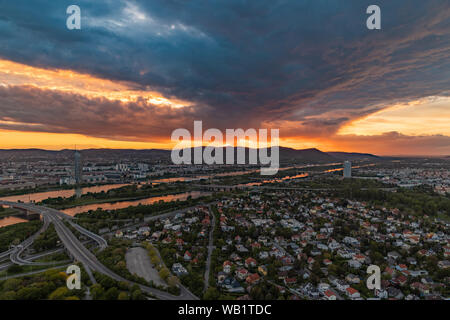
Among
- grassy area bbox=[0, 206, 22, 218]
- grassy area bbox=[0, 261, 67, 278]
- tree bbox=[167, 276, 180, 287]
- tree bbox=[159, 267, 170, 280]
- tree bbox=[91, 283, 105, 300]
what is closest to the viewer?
tree bbox=[91, 283, 105, 300]

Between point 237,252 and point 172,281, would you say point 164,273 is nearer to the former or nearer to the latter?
point 172,281

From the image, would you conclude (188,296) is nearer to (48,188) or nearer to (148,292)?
(148,292)

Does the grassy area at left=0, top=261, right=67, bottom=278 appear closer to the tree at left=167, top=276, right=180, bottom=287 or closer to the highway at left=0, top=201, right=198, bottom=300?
the highway at left=0, top=201, right=198, bottom=300

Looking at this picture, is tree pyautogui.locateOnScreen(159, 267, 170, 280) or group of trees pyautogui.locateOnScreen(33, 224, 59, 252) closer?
tree pyautogui.locateOnScreen(159, 267, 170, 280)

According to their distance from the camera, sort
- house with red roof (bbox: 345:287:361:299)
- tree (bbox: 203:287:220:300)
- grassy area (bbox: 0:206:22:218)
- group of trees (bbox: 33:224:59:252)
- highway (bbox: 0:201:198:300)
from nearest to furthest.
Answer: tree (bbox: 203:287:220:300)
highway (bbox: 0:201:198:300)
house with red roof (bbox: 345:287:361:299)
group of trees (bbox: 33:224:59:252)
grassy area (bbox: 0:206:22:218)

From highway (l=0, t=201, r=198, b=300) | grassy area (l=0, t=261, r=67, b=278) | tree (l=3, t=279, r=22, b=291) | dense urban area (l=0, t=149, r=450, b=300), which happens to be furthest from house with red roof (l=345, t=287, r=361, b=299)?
grassy area (l=0, t=261, r=67, b=278)

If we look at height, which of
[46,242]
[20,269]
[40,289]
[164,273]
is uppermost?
[40,289]

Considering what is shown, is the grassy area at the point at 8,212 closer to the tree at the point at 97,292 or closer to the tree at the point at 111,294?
the tree at the point at 97,292

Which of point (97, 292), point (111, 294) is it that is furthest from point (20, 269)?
point (111, 294)

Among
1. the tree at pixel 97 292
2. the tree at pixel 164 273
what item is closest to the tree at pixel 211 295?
the tree at pixel 164 273
